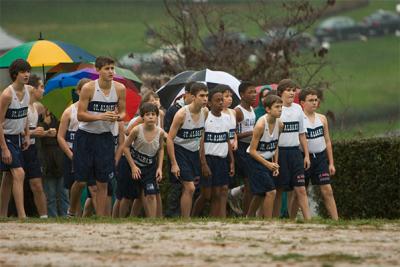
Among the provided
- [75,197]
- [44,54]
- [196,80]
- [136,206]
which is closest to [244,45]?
[196,80]

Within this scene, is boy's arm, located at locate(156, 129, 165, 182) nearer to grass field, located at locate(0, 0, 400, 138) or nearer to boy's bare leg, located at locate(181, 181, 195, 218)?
boy's bare leg, located at locate(181, 181, 195, 218)

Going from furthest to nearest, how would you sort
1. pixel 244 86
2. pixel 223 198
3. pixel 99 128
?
pixel 244 86 < pixel 223 198 < pixel 99 128

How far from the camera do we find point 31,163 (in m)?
21.0

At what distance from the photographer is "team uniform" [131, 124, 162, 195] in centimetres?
2091

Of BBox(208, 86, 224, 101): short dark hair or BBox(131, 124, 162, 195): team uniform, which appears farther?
BBox(208, 86, 224, 101): short dark hair

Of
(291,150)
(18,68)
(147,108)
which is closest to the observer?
(18,68)

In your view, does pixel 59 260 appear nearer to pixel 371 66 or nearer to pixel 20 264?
pixel 20 264

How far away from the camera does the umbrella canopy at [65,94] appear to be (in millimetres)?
23156

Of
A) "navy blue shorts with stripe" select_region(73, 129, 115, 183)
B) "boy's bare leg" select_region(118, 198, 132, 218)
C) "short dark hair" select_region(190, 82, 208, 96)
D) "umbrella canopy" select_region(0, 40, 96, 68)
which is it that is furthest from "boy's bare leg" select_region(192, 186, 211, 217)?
"umbrella canopy" select_region(0, 40, 96, 68)

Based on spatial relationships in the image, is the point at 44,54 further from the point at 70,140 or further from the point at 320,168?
the point at 320,168

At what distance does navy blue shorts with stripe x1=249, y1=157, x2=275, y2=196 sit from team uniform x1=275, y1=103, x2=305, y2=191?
0.94 ft

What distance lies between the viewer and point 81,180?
66.5 ft

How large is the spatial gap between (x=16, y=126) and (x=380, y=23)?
44.8 m

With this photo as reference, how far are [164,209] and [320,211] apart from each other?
104 inches
